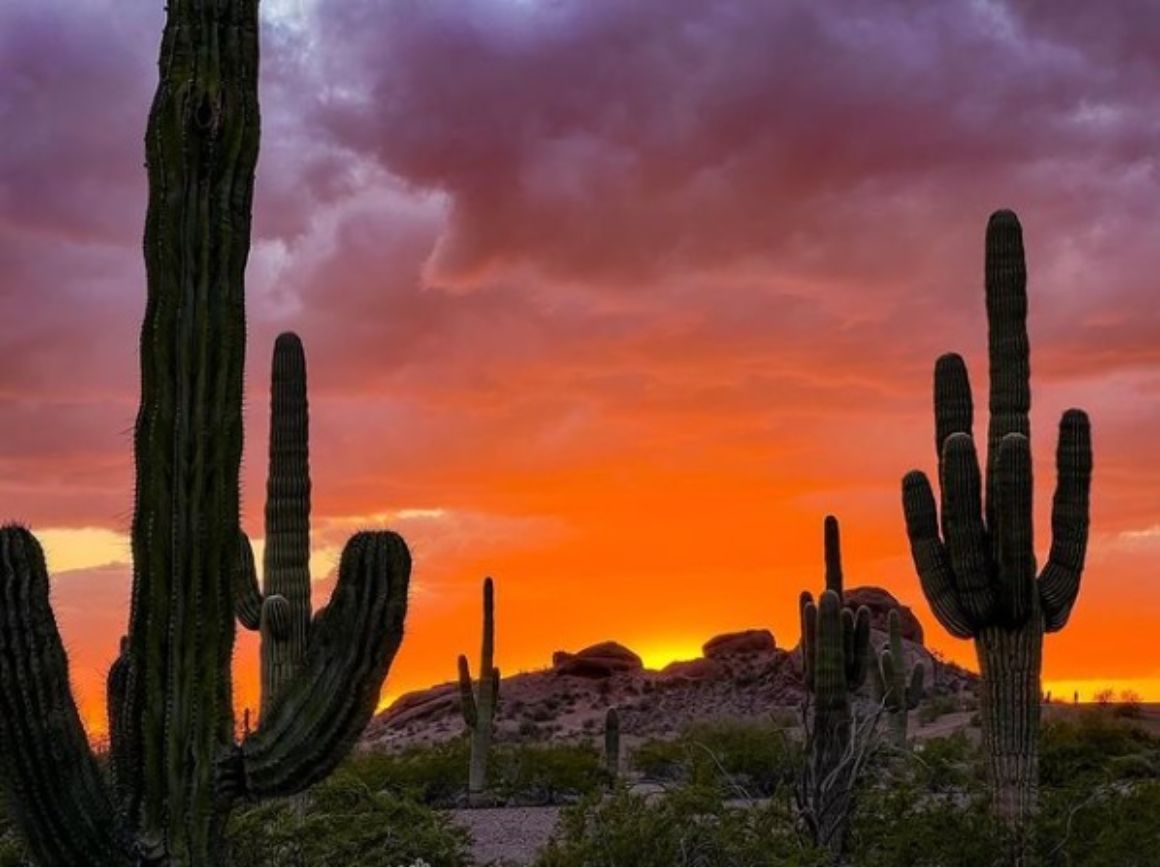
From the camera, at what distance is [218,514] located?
26.3 feet

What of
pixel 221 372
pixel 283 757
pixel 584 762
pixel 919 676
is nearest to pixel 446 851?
pixel 283 757

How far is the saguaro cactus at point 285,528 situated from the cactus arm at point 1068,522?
8.59 metres

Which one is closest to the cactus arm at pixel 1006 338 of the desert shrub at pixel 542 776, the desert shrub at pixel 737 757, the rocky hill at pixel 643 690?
the desert shrub at pixel 737 757

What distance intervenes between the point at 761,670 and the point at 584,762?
2515 cm

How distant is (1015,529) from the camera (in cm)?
1498

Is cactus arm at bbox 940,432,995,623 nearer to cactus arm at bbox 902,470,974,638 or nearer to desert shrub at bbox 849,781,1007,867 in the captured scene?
cactus arm at bbox 902,470,974,638

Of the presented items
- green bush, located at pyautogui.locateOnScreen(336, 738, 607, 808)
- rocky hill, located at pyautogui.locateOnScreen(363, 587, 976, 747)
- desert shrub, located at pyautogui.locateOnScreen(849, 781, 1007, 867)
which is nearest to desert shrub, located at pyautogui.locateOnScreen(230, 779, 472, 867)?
desert shrub, located at pyautogui.locateOnScreen(849, 781, 1007, 867)

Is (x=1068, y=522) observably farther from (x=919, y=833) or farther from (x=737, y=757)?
(x=737, y=757)

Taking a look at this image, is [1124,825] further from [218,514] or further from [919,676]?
[919,676]

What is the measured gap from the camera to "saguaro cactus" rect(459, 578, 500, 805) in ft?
88.8

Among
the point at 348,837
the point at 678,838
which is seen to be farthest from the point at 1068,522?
the point at 348,837

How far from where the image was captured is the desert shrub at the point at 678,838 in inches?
478

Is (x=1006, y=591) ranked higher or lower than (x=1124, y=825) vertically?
higher

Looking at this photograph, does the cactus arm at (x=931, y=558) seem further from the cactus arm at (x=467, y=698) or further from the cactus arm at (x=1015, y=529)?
the cactus arm at (x=467, y=698)
